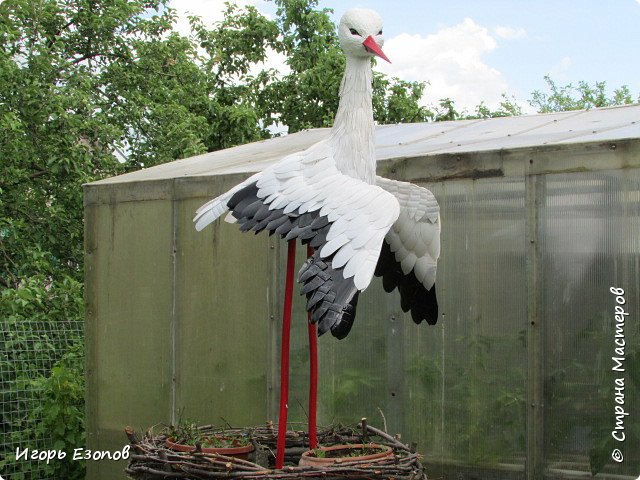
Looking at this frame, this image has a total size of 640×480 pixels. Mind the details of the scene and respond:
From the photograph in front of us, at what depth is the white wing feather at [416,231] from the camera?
12.9ft

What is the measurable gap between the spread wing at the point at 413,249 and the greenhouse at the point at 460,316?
2.29 ft

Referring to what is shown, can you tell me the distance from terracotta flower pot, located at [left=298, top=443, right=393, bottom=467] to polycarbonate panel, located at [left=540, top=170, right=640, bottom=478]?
1199 mm

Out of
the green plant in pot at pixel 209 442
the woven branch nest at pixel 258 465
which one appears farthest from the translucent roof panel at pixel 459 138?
the green plant in pot at pixel 209 442

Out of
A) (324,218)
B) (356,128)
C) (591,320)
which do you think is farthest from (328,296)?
(591,320)

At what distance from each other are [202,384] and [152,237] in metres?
1.00

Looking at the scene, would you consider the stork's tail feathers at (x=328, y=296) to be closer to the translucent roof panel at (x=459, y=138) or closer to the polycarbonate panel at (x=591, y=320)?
the polycarbonate panel at (x=591, y=320)

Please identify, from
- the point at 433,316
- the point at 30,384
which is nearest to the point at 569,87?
the point at 30,384

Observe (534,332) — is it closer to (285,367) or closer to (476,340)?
(476,340)

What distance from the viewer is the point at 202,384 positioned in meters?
6.04

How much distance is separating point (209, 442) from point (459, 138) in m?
2.42

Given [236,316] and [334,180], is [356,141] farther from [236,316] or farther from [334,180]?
[236,316]

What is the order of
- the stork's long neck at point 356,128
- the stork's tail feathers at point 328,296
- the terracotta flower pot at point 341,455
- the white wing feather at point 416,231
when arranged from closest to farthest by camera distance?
1. the stork's tail feathers at point 328,296
2. the terracotta flower pot at point 341,455
3. the stork's long neck at point 356,128
4. the white wing feather at point 416,231

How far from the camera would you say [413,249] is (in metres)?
3.99

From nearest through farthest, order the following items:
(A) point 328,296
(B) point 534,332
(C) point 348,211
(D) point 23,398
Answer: (A) point 328,296 → (C) point 348,211 → (B) point 534,332 → (D) point 23,398
